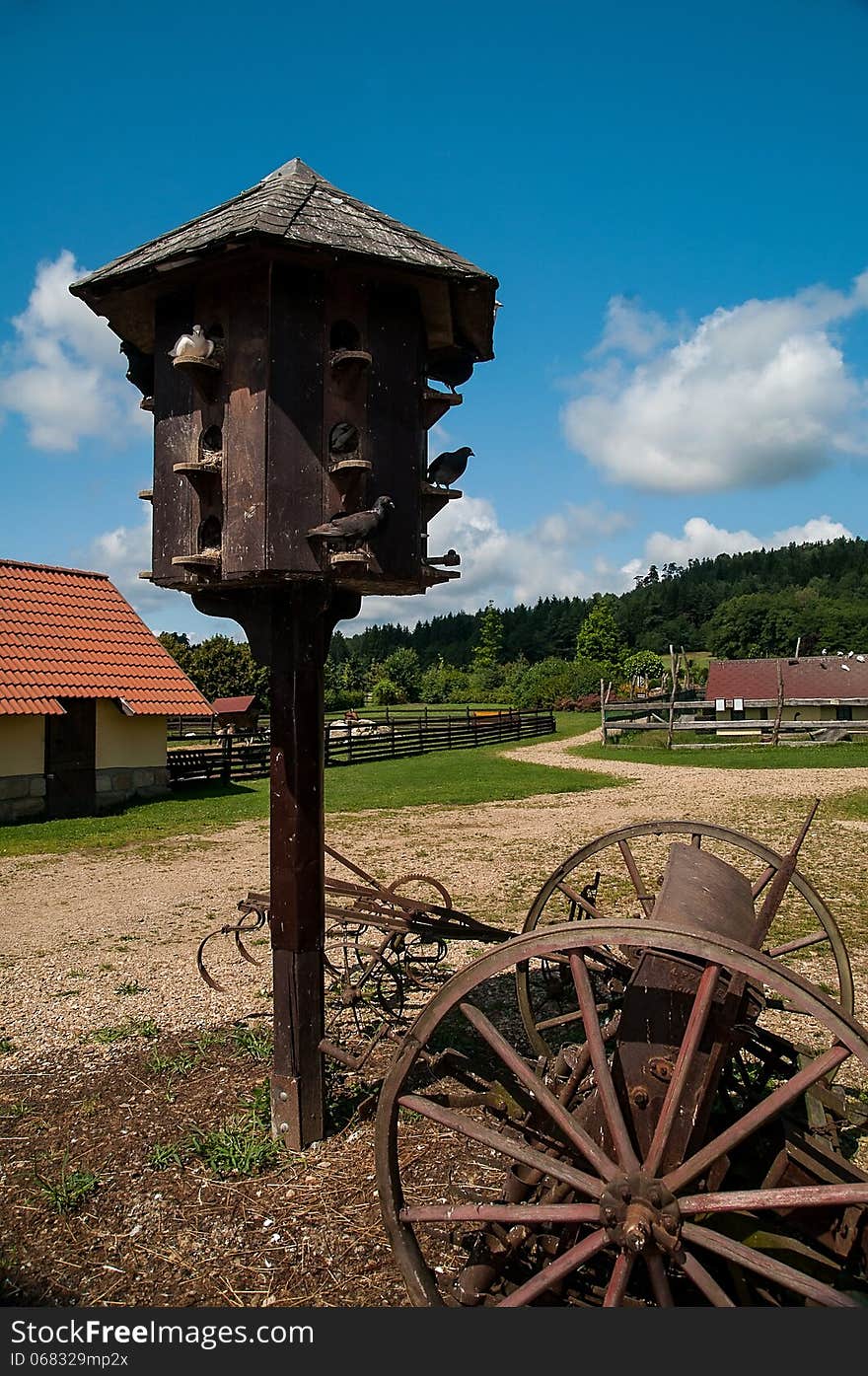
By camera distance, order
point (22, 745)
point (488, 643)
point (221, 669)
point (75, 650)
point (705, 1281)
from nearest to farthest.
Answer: point (705, 1281)
point (22, 745)
point (75, 650)
point (221, 669)
point (488, 643)

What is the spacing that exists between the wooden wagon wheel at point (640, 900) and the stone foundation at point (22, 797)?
10.1 meters

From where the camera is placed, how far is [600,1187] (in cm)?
250

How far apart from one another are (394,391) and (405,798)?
1434 cm

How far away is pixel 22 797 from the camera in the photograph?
15.0 m

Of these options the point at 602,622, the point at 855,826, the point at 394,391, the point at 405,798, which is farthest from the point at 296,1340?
the point at 602,622

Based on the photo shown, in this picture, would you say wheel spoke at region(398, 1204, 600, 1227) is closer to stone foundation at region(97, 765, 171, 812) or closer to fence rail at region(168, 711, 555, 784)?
fence rail at region(168, 711, 555, 784)

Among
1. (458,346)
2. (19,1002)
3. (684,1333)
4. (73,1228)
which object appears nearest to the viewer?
(684,1333)

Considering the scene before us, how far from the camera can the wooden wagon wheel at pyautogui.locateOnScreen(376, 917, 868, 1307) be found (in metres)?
2.33

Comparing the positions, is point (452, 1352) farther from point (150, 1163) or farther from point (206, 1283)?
point (150, 1163)

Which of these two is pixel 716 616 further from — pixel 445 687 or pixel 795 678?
pixel 795 678

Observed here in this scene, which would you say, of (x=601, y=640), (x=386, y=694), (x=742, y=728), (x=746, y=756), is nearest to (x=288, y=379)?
(x=746, y=756)

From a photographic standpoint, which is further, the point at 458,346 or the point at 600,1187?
the point at 458,346

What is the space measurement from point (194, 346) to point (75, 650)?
14.3 m

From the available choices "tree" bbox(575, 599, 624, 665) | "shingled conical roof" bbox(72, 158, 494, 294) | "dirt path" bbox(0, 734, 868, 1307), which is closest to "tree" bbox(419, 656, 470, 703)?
"tree" bbox(575, 599, 624, 665)
